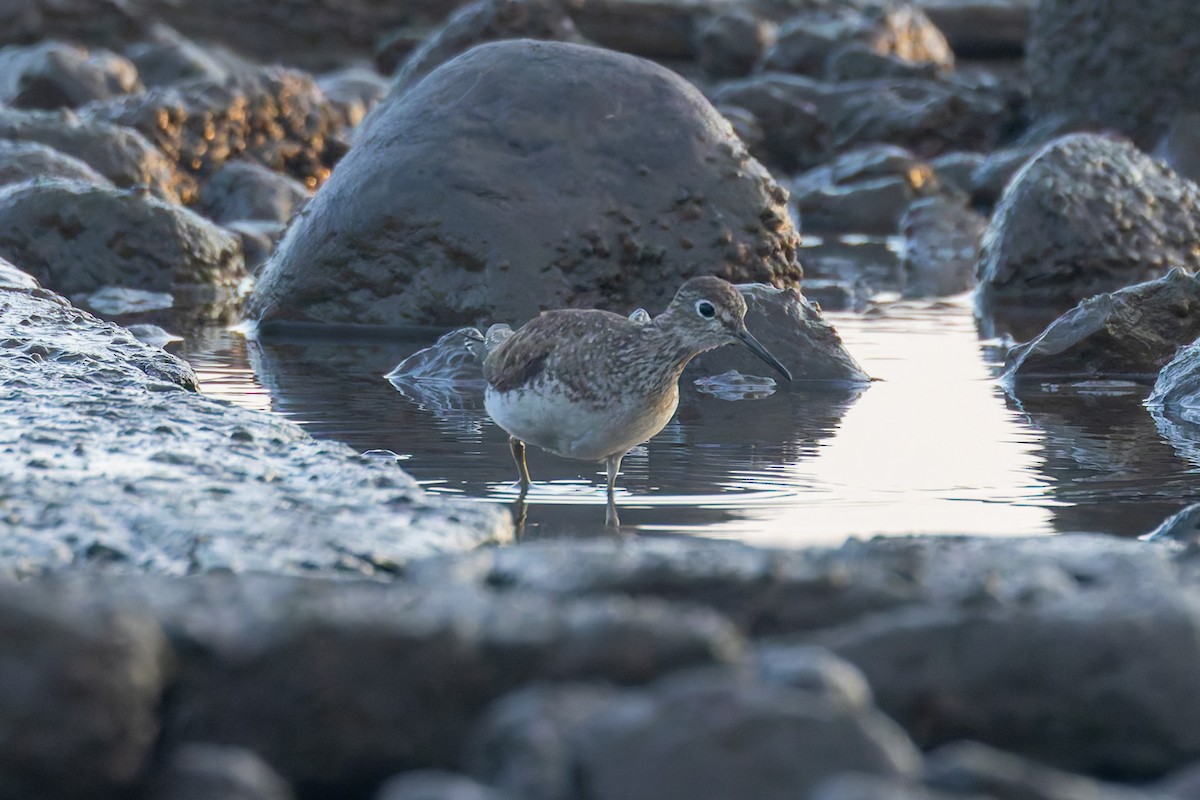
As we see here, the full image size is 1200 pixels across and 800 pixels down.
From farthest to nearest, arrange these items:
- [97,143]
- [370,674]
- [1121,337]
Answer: [97,143]
[1121,337]
[370,674]

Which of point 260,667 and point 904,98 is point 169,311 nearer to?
point 260,667

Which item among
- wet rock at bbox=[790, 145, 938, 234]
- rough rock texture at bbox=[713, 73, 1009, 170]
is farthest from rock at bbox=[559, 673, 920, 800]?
rough rock texture at bbox=[713, 73, 1009, 170]

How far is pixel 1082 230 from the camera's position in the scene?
36.8 ft

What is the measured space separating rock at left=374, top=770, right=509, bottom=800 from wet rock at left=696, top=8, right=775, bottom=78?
74.6ft

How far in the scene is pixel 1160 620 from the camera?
3.05 metres

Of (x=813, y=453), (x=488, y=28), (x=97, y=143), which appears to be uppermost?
(x=488, y=28)

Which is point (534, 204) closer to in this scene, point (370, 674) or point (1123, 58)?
point (370, 674)

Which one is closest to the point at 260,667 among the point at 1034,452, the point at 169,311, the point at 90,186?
the point at 1034,452

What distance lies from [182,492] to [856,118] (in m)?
17.3

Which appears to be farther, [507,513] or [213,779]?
[507,513]

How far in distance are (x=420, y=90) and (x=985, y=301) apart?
4269 mm

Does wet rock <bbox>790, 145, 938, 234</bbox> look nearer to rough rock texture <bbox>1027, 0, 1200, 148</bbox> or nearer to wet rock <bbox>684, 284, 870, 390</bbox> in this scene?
rough rock texture <bbox>1027, 0, 1200, 148</bbox>

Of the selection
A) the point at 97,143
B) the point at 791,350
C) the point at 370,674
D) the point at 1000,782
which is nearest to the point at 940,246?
the point at 97,143

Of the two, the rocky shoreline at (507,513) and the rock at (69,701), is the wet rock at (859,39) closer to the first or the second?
the rocky shoreline at (507,513)
